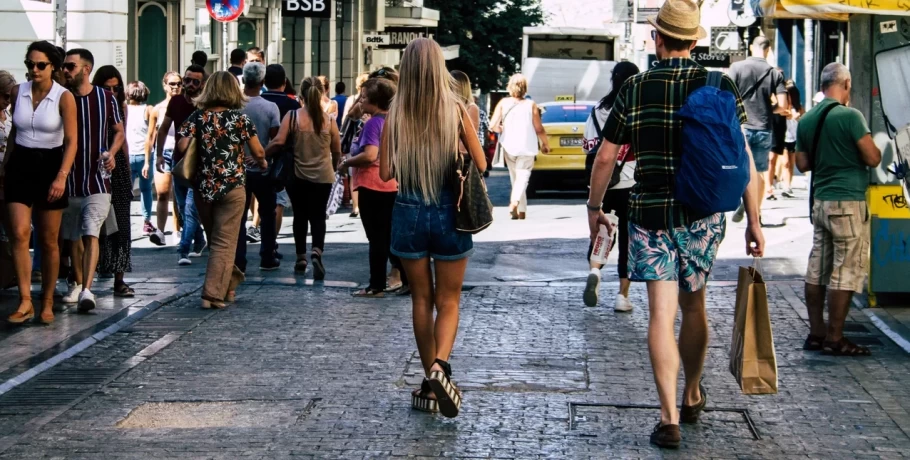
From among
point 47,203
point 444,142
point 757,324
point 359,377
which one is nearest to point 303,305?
point 47,203

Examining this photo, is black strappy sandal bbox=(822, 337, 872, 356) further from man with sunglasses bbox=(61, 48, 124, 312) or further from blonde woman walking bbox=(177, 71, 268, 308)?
man with sunglasses bbox=(61, 48, 124, 312)

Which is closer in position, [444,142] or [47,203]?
[444,142]

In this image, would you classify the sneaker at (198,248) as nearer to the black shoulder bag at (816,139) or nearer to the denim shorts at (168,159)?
the denim shorts at (168,159)

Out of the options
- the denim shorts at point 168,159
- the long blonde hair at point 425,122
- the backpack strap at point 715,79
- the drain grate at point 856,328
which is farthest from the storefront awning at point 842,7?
the denim shorts at point 168,159

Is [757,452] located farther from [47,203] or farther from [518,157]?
[518,157]

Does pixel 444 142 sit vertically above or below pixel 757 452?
above

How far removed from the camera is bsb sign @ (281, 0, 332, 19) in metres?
27.4

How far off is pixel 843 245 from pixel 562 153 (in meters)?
13.6

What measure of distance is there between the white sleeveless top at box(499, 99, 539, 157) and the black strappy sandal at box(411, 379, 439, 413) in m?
11.7

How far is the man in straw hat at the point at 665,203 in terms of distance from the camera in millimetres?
6348

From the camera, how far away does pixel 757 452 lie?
6223mm

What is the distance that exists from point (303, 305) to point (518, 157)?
840cm

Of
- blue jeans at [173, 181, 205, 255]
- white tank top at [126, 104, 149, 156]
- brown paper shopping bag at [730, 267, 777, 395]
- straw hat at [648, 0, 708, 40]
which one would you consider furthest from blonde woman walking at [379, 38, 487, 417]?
white tank top at [126, 104, 149, 156]

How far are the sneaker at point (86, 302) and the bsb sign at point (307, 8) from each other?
17931 mm
